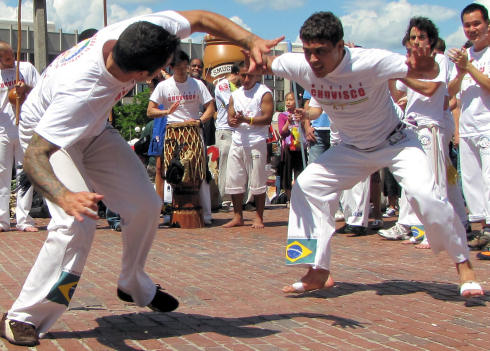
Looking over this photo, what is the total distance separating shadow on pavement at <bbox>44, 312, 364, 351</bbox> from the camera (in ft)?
13.6

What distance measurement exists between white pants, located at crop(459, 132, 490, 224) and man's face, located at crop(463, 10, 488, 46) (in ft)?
3.21

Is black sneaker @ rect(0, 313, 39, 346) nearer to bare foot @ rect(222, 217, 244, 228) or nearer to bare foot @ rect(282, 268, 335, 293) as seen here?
bare foot @ rect(282, 268, 335, 293)

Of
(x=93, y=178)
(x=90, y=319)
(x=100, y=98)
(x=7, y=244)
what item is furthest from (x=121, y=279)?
(x=7, y=244)

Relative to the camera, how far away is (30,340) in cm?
389

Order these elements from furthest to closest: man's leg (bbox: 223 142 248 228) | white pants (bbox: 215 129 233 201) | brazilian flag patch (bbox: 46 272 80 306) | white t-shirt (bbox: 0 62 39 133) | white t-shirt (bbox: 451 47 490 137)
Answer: white pants (bbox: 215 129 233 201), man's leg (bbox: 223 142 248 228), white t-shirt (bbox: 0 62 39 133), white t-shirt (bbox: 451 47 490 137), brazilian flag patch (bbox: 46 272 80 306)

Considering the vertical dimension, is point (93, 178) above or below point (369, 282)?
above

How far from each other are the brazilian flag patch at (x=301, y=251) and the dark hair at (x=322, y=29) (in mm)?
1480

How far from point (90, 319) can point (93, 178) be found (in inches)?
35.1

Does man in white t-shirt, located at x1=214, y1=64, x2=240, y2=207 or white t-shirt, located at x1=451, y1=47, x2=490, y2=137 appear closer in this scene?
white t-shirt, located at x1=451, y1=47, x2=490, y2=137

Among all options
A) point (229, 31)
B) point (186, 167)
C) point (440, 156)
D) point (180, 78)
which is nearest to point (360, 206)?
point (440, 156)

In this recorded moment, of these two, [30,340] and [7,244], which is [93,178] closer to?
[30,340]

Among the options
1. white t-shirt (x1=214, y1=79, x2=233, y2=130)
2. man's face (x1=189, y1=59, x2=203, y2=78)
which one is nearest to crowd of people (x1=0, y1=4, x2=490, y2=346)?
white t-shirt (x1=214, y1=79, x2=233, y2=130)

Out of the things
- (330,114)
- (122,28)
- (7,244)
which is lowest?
(7,244)

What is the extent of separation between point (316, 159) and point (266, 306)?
1360 mm
